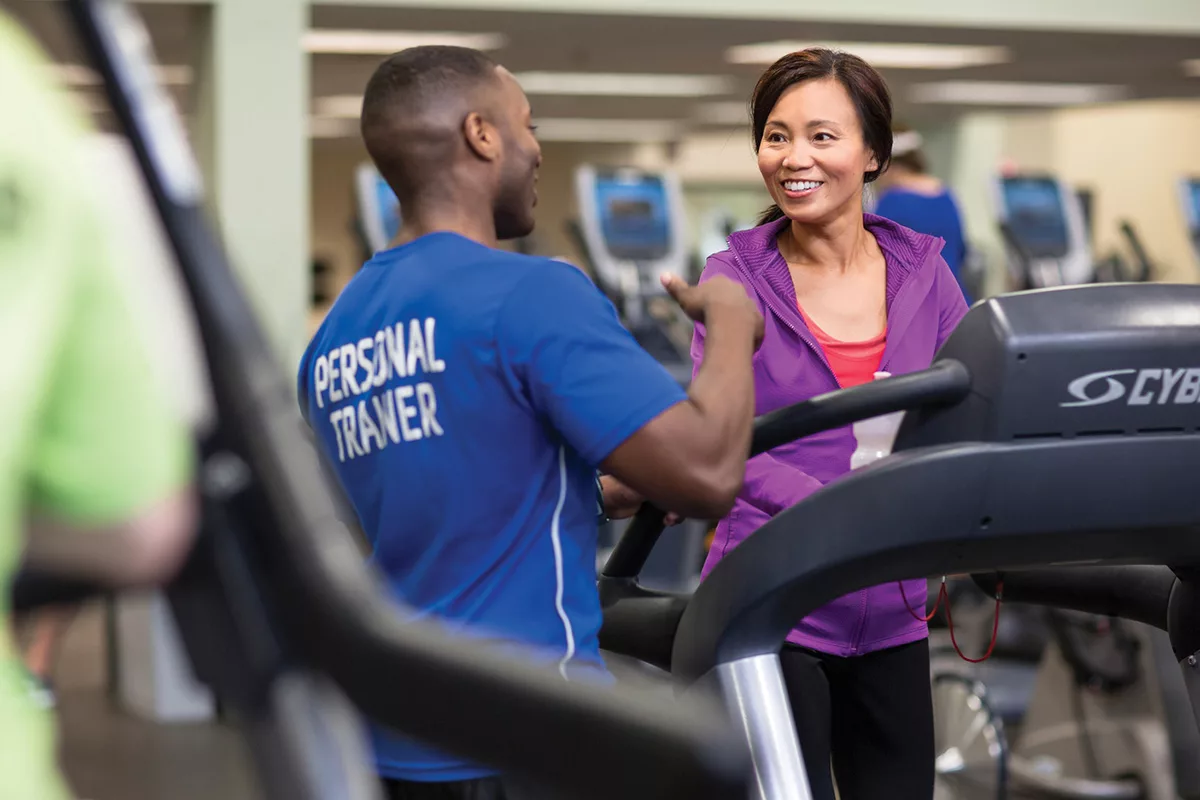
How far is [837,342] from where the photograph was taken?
179cm

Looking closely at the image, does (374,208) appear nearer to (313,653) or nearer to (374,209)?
(374,209)

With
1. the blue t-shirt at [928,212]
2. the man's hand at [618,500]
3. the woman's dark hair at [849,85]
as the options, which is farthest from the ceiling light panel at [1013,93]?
the man's hand at [618,500]

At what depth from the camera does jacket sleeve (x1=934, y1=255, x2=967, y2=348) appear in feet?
6.01

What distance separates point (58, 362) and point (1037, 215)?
7191mm

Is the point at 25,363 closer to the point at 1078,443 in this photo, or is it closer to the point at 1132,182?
the point at 1078,443

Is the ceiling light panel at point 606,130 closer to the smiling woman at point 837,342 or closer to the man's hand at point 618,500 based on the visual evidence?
the smiling woman at point 837,342

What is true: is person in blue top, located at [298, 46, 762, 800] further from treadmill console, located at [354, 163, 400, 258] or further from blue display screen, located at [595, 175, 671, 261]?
blue display screen, located at [595, 175, 671, 261]

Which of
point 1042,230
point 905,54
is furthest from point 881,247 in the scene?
point 905,54

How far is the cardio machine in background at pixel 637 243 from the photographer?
5.94 m

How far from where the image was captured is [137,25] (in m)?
0.56

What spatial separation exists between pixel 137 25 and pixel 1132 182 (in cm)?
1445

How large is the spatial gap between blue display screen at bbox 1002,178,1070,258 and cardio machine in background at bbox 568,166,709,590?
1.71 m

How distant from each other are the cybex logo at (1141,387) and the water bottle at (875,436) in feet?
0.61

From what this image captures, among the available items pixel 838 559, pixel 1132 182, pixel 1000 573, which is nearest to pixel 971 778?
pixel 1000 573
